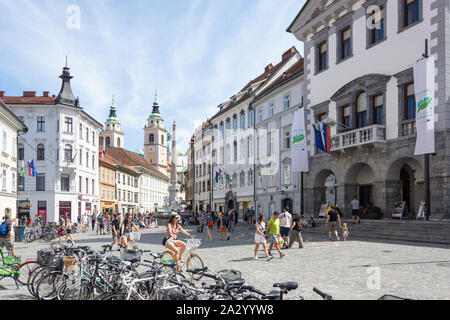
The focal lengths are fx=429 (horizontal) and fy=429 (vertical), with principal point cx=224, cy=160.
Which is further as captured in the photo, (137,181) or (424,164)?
(137,181)

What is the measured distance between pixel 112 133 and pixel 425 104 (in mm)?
121152

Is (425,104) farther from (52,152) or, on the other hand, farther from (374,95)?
(52,152)

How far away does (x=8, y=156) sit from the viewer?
34.2m

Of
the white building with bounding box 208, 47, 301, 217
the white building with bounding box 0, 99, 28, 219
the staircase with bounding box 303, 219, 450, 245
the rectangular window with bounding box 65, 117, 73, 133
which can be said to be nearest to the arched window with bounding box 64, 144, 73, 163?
the rectangular window with bounding box 65, 117, 73, 133

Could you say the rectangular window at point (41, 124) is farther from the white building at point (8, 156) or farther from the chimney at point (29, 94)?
the white building at point (8, 156)

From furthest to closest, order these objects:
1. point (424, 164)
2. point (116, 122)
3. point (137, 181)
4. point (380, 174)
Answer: point (116, 122), point (137, 181), point (380, 174), point (424, 164)

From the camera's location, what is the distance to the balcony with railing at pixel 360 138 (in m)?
24.8

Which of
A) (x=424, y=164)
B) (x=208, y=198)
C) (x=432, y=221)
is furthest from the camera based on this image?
(x=208, y=198)

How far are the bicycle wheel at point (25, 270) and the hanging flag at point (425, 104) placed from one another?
61.5 feet

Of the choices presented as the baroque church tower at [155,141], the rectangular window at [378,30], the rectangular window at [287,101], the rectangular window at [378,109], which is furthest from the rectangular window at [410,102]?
the baroque church tower at [155,141]

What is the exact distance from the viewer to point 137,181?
86.2 metres

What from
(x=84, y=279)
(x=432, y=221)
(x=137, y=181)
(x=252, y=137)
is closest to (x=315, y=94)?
(x=432, y=221)

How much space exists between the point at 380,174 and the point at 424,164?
11.2 feet

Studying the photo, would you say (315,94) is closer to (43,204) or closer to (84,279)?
(84,279)
